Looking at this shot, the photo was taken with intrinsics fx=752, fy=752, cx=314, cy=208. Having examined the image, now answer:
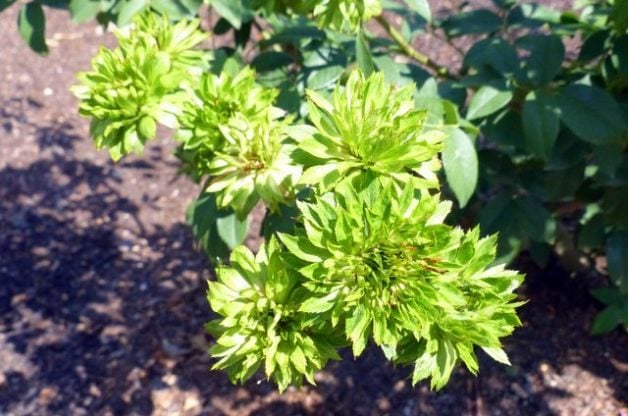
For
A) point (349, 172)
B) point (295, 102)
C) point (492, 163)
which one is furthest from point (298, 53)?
point (349, 172)

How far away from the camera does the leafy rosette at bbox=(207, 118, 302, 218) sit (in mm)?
1157

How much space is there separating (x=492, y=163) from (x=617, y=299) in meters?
0.55

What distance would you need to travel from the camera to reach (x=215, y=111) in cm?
121

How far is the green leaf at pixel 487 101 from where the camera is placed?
153 centimetres

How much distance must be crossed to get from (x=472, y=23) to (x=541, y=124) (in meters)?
0.48

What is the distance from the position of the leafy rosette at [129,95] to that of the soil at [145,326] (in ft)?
3.87

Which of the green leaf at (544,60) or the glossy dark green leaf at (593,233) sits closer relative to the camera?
the green leaf at (544,60)

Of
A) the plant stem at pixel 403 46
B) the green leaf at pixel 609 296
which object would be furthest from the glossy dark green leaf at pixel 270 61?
the green leaf at pixel 609 296

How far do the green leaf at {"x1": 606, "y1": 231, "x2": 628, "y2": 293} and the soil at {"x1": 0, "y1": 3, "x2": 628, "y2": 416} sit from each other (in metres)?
0.47

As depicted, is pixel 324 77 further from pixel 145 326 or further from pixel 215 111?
pixel 145 326

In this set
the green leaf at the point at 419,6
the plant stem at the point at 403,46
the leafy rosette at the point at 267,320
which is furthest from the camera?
the plant stem at the point at 403,46

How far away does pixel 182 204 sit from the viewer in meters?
3.09

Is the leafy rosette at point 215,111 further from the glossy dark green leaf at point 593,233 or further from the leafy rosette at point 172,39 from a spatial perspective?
the glossy dark green leaf at point 593,233

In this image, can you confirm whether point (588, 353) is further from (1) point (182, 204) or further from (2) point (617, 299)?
(1) point (182, 204)
